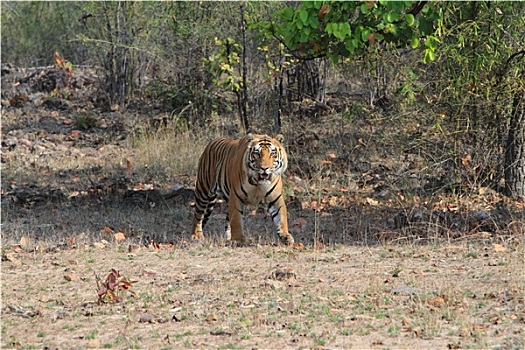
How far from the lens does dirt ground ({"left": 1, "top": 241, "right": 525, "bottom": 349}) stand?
565 cm

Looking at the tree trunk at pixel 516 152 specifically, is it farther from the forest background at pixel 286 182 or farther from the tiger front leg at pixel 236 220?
the tiger front leg at pixel 236 220

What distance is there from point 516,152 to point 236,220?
3711 millimetres

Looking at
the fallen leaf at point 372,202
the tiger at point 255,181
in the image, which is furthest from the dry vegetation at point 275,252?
the tiger at point 255,181

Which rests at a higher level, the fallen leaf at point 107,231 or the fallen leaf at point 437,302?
the fallen leaf at point 437,302

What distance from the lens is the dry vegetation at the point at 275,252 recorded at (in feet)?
19.2

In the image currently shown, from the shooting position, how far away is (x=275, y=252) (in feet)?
27.6

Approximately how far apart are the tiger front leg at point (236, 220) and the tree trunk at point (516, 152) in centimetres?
351

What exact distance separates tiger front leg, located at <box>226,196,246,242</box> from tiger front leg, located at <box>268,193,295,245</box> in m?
0.33

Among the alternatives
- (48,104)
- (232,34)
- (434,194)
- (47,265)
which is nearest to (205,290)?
(47,265)

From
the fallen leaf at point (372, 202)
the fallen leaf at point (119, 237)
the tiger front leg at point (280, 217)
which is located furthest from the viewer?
the fallen leaf at point (372, 202)

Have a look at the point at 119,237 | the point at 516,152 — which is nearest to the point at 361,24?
the point at 516,152

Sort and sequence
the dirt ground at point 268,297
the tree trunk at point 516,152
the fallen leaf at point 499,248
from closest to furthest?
1. the dirt ground at point 268,297
2. the fallen leaf at point 499,248
3. the tree trunk at point 516,152

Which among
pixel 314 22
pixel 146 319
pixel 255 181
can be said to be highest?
pixel 314 22

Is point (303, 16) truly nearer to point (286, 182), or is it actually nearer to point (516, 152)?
point (516, 152)
